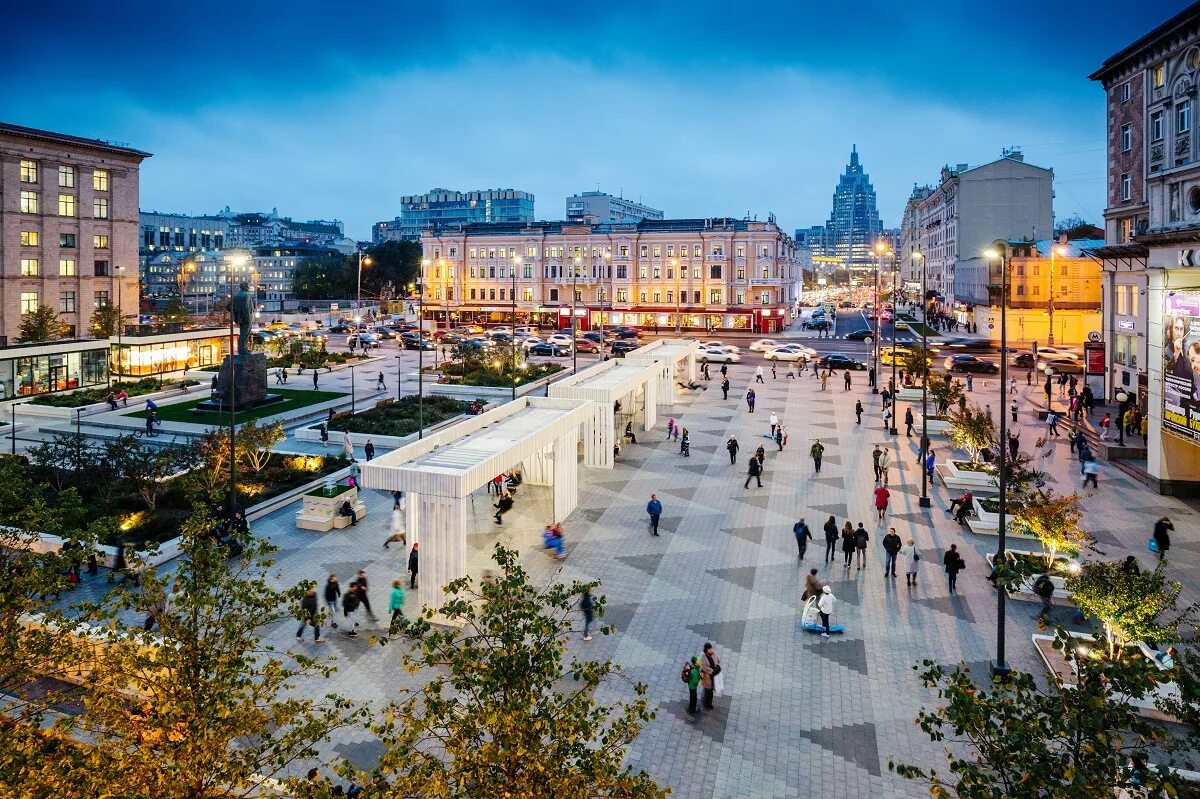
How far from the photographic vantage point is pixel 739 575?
18641 mm

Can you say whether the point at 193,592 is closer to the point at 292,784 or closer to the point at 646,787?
the point at 292,784

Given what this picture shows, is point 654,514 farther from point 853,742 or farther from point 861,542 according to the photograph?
point 853,742

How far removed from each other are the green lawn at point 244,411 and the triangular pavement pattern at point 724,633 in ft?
87.5

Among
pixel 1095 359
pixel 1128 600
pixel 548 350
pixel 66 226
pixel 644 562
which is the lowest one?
pixel 644 562

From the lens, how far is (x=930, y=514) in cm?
2338

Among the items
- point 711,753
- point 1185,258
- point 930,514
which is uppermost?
point 1185,258

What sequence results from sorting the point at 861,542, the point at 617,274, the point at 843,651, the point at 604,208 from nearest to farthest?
the point at 843,651, the point at 861,542, the point at 617,274, the point at 604,208

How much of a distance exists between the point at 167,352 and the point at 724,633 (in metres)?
47.9

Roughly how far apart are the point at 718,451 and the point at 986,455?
9845 millimetres

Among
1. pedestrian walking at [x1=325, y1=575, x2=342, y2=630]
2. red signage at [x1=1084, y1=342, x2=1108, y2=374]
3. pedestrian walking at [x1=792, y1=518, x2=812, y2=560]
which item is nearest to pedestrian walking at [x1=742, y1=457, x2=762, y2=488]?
pedestrian walking at [x1=792, y1=518, x2=812, y2=560]

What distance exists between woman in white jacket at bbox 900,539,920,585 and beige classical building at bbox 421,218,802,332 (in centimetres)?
6373

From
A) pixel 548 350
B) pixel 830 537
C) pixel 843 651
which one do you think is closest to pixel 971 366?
pixel 548 350

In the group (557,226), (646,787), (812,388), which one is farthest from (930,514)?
(557,226)

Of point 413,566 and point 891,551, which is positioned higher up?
point 891,551
